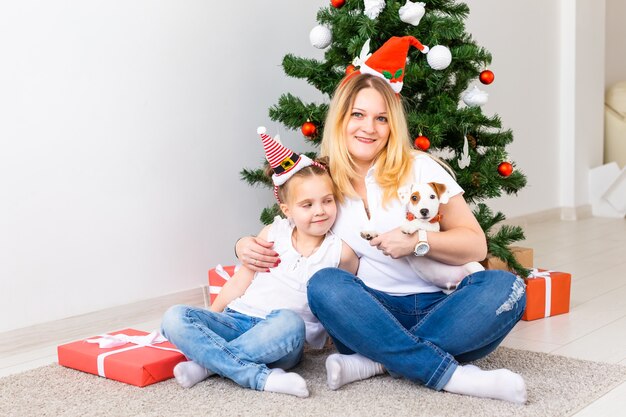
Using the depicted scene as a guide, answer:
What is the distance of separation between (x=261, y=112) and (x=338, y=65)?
45 centimetres

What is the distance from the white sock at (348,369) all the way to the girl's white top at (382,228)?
0.56 ft

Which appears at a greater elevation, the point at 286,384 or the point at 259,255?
the point at 259,255

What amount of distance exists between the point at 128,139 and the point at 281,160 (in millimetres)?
727

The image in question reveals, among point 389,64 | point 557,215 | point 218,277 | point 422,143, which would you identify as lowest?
point 557,215

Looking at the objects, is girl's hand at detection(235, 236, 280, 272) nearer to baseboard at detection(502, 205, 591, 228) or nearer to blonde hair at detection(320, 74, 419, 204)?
blonde hair at detection(320, 74, 419, 204)

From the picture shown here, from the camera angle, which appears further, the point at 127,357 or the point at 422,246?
the point at 127,357

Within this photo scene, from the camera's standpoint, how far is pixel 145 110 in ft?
7.84

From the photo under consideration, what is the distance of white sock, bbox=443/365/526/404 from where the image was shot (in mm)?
1539

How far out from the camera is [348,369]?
1.70 metres

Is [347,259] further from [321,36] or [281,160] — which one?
[321,36]

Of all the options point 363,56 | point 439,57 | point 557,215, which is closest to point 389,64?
point 363,56

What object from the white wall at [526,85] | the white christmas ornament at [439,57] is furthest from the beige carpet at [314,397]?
the white wall at [526,85]

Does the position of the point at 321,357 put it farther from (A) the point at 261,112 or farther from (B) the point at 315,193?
(A) the point at 261,112

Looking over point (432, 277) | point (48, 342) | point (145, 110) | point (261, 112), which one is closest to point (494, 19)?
point (261, 112)
